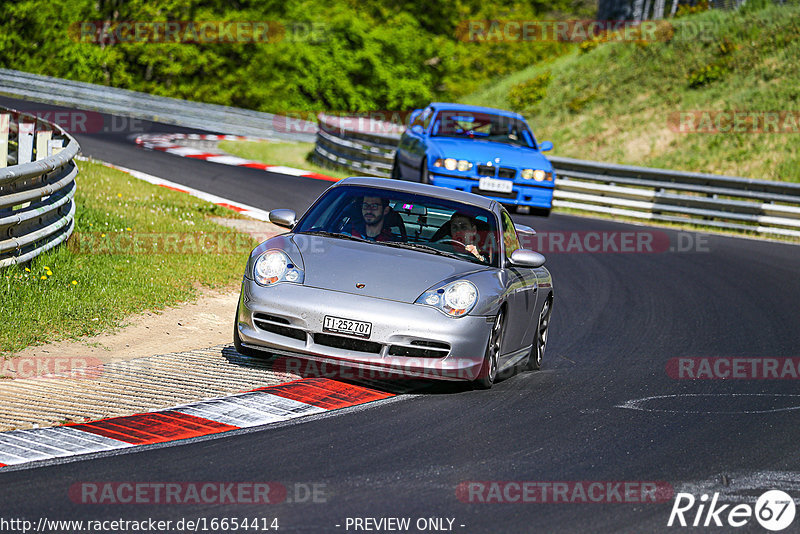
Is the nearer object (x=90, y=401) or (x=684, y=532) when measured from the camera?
(x=684, y=532)

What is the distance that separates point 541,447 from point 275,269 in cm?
229

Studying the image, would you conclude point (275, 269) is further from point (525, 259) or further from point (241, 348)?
point (525, 259)

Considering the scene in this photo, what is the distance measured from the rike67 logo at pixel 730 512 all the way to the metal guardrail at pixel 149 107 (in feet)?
101

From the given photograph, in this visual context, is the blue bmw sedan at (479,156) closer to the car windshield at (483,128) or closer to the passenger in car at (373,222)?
the car windshield at (483,128)

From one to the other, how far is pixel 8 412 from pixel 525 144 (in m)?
13.4

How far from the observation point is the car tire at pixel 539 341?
30.0 feet

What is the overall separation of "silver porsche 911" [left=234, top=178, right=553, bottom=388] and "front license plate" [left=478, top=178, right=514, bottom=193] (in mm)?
8806

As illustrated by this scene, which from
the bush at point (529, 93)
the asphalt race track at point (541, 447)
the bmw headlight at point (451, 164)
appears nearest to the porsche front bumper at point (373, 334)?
the asphalt race track at point (541, 447)

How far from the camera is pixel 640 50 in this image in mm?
40406

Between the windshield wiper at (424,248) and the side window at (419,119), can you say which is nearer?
the windshield wiper at (424,248)

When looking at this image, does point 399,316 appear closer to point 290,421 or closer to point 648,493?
point 290,421

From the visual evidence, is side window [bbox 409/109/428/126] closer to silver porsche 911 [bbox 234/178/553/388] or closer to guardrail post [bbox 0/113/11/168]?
guardrail post [bbox 0/113/11/168]

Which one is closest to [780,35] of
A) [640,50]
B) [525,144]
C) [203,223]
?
[640,50]

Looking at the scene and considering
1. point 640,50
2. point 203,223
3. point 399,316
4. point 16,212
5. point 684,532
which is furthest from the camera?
point 640,50
